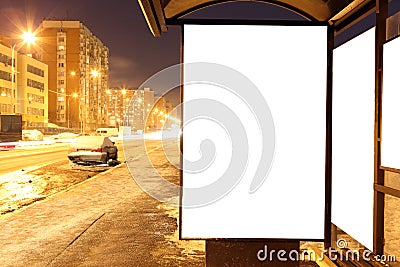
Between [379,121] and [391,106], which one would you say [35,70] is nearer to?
[379,121]

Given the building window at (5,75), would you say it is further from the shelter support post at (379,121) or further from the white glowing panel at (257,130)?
the shelter support post at (379,121)

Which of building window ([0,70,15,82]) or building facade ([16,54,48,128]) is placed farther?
building facade ([16,54,48,128])

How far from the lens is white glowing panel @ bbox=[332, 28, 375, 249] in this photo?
11.7ft

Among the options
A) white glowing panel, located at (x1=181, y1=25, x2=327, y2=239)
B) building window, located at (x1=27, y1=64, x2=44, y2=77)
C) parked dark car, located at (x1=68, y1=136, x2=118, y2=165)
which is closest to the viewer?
white glowing panel, located at (x1=181, y1=25, x2=327, y2=239)

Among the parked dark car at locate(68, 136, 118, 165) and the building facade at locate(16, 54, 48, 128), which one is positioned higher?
the building facade at locate(16, 54, 48, 128)

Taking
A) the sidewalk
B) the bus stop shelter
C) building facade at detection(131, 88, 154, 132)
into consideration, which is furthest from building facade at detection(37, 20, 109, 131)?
the bus stop shelter

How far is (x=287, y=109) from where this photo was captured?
407 centimetres

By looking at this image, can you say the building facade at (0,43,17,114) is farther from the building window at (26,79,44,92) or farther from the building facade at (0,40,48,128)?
the building window at (26,79,44,92)

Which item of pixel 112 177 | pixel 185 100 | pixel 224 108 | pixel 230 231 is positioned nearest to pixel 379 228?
pixel 230 231

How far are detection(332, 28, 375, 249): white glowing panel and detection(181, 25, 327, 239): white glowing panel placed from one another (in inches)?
6.6

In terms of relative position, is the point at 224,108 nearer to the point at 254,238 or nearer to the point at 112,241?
the point at 254,238

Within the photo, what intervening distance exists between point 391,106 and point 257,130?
1.23m

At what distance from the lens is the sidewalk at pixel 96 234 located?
604 centimetres

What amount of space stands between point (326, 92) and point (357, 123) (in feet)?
1.50
